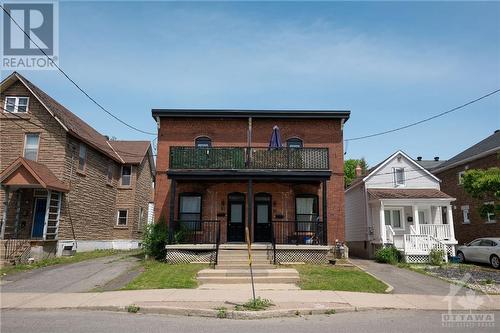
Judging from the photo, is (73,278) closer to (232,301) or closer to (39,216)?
(232,301)

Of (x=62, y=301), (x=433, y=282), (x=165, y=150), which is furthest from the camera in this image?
(x=165, y=150)

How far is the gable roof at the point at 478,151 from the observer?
24.3 meters

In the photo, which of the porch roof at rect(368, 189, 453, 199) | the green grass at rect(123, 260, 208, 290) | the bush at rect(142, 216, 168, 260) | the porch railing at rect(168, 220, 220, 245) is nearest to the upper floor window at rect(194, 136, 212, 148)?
the porch railing at rect(168, 220, 220, 245)

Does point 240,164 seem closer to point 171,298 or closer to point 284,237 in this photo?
point 284,237

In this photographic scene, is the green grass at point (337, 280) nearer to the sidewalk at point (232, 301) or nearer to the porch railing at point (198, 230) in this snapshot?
the sidewalk at point (232, 301)

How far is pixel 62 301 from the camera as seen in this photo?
32.1 feet

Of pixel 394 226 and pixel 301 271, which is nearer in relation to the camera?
pixel 301 271

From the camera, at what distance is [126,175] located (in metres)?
27.6

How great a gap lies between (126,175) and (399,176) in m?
18.4

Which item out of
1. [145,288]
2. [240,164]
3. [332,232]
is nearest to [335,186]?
[332,232]

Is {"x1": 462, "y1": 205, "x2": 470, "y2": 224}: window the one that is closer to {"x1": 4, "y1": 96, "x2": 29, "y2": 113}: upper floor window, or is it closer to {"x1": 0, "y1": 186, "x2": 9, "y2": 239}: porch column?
{"x1": 0, "y1": 186, "x2": 9, "y2": 239}: porch column

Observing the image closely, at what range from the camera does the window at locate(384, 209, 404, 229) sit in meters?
22.2

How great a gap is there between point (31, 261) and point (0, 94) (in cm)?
939

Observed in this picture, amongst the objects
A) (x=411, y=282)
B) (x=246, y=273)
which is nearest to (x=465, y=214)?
(x=411, y=282)
